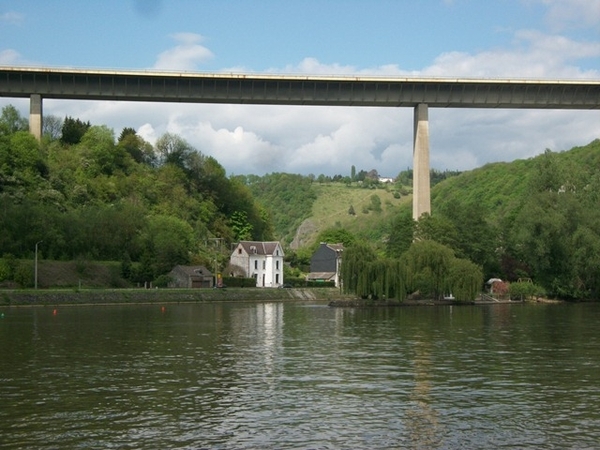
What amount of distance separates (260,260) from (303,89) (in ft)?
128

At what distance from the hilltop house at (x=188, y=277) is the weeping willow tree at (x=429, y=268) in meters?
28.9

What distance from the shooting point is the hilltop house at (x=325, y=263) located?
13814 centimetres

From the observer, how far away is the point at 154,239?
103m

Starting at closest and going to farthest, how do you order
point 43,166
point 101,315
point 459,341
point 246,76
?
1. point 459,341
2. point 101,315
3. point 246,76
4. point 43,166

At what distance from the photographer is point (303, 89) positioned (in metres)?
91.6

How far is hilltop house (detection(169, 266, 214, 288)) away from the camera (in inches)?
3996

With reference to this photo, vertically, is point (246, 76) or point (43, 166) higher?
point (246, 76)

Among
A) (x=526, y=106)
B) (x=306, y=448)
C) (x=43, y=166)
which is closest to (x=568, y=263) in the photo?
(x=526, y=106)

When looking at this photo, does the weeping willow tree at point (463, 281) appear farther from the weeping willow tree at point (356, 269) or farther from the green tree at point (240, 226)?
the green tree at point (240, 226)

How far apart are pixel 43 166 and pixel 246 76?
34.4 metres

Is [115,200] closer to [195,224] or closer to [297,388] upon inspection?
[195,224]

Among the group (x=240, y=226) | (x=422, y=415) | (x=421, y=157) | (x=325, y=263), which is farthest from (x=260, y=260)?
(x=422, y=415)

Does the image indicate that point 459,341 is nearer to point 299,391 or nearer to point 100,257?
point 299,391

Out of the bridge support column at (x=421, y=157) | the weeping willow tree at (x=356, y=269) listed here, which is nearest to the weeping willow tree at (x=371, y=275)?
the weeping willow tree at (x=356, y=269)
